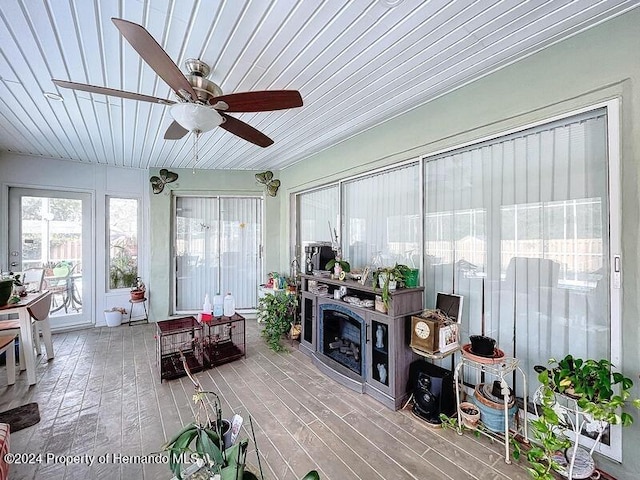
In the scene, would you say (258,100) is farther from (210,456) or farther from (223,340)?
(223,340)

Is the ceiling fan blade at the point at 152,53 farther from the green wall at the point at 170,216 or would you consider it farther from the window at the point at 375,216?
the green wall at the point at 170,216

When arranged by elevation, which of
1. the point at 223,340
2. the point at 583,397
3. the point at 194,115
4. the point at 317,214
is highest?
the point at 194,115

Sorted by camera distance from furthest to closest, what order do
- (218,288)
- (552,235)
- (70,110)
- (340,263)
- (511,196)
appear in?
(218,288) < (340,263) < (70,110) < (511,196) < (552,235)

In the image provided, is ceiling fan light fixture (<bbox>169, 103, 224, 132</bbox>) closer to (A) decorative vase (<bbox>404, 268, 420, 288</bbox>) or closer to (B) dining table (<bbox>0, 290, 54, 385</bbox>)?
(A) decorative vase (<bbox>404, 268, 420, 288</bbox>)

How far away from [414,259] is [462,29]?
6.08 ft

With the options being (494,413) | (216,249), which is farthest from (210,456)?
(216,249)

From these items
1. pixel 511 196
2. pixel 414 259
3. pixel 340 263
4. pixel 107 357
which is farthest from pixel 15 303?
pixel 511 196

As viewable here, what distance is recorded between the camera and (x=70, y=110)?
2.67 m

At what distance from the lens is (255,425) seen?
2.11 meters

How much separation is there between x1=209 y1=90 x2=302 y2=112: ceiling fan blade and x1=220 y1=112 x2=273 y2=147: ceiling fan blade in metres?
0.22

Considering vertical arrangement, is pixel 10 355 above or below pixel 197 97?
below

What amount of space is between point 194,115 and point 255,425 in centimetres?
228

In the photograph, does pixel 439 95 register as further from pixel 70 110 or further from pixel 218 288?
pixel 218 288

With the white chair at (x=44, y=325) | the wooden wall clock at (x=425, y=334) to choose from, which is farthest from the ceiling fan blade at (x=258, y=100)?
the white chair at (x=44, y=325)
